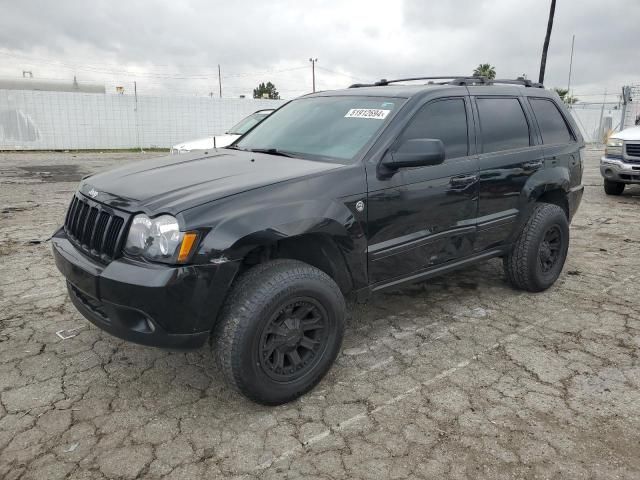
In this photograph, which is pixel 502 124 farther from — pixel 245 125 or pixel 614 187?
pixel 245 125

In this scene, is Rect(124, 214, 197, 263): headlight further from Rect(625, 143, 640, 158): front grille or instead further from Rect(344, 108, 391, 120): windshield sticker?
Rect(625, 143, 640, 158): front grille

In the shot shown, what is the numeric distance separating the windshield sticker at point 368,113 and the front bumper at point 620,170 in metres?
7.64

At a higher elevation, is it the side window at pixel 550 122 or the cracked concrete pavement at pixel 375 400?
the side window at pixel 550 122

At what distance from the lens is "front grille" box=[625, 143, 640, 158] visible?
9.15 m

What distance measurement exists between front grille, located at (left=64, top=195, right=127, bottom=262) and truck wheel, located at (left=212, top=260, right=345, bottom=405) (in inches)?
26.6

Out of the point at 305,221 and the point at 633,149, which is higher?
the point at 633,149

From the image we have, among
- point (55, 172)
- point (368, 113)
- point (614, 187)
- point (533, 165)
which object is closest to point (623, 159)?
point (614, 187)

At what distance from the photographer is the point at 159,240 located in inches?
101

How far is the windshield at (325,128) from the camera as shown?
339cm

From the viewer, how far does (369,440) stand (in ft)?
8.52

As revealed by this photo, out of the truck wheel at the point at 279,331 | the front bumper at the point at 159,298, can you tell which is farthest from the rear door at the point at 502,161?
the front bumper at the point at 159,298

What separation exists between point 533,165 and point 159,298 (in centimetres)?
325

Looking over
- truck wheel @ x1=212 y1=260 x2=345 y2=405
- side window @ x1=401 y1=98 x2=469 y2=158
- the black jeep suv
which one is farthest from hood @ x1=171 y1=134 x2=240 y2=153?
truck wheel @ x1=212 y1=260 x2=345 y2=405

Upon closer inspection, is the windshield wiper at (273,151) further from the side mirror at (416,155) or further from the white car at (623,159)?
the white car at (623,159)
